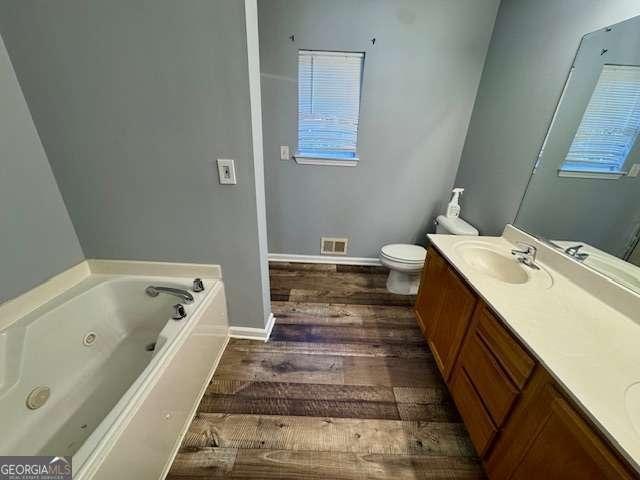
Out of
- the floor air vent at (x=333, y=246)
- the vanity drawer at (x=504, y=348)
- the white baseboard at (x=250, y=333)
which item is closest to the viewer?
the vanity drawer at (x=504, y=348)

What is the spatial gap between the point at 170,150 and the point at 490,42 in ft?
8.33

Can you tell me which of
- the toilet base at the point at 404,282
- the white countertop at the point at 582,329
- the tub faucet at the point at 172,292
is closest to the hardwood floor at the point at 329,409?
the toilet base at the point at 404,282

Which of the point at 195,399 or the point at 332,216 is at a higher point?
the point at 332,216

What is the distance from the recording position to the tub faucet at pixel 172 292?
1.36 m

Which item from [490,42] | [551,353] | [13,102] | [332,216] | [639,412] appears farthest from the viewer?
[332,216]

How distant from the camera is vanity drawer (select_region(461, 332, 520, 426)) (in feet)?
2.93

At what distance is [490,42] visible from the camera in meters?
1.97

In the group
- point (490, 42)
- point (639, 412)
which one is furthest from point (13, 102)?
point (490, 42)

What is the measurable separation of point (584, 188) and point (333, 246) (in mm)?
1905

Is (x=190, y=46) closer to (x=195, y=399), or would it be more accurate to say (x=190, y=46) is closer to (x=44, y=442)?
(x=195, y=399)

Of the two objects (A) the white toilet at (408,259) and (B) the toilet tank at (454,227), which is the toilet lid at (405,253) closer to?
(A) the white toilet at (408,259)

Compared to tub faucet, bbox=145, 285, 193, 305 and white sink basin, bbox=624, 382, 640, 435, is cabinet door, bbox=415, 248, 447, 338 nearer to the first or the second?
white sink basin, bbox=624, 382, 640, 435

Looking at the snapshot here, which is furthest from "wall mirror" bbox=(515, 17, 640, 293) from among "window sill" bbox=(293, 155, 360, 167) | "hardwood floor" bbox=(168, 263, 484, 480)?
"window sill" bbox=(293, 155, 360, 167)

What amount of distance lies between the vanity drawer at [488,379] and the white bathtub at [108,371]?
133 centimetres
